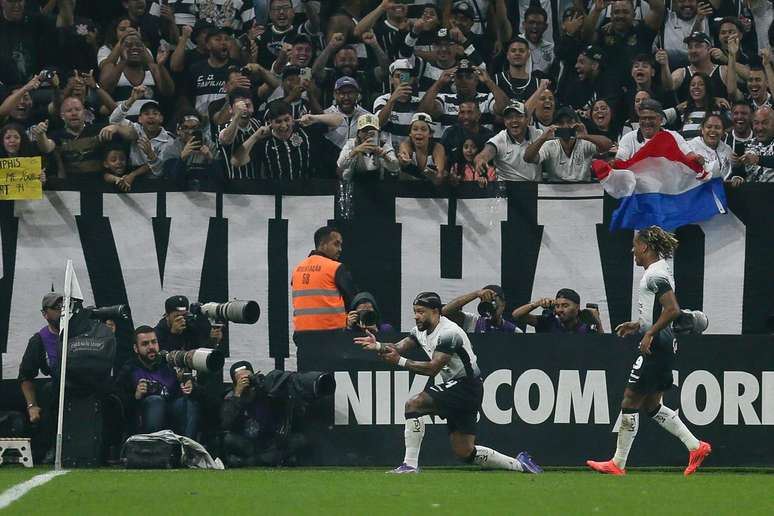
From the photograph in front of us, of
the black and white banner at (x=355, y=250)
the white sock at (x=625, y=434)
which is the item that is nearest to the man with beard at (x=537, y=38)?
the black and white banner at (x=355, y=250)

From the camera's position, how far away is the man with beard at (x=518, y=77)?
17.1 meters

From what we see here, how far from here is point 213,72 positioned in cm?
1719

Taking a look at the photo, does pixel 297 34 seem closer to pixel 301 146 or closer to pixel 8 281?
pixel 301 146

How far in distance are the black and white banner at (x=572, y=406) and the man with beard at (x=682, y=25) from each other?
490cm

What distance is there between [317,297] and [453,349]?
1971mm

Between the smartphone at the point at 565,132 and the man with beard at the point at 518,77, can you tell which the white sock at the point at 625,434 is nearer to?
the smartphone at the point at 565,132

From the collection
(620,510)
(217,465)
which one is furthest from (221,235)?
(620,510)

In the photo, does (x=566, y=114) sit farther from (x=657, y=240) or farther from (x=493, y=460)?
(x=493, y=460)

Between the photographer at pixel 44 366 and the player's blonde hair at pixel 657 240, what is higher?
the player's blonde hair at pixel 657 240

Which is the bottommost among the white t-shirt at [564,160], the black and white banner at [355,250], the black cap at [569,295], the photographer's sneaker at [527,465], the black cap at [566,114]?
the photographer's sneaker at [527,465]

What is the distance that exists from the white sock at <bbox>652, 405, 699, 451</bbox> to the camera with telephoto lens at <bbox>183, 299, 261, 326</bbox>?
11.8ft

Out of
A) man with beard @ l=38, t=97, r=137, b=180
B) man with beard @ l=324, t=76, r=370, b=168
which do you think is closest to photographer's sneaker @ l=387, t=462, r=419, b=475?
man with beard @ l=324, t=76, r=370, b=168

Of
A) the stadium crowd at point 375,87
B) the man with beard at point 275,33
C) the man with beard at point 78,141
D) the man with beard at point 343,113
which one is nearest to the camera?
the man with beard at point 78,141

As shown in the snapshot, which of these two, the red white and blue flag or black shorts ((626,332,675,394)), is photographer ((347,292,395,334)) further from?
the red white and blue flag
